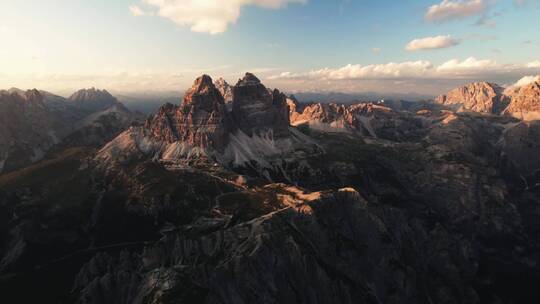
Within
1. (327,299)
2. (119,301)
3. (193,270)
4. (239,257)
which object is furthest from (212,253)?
(327,299)

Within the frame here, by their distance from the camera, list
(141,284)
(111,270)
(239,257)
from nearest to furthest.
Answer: (141,284), (239,257), (111,270)

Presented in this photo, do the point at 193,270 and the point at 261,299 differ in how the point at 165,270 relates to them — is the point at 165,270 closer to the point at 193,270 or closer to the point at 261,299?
the point at 193,270

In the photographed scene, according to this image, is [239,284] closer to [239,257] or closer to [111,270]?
[239,257]

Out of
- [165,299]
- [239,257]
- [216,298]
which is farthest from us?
[239,257]

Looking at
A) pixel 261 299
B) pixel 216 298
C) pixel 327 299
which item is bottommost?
pixel 327 299

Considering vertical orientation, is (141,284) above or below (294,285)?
above

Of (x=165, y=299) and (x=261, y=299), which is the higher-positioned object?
(x=165, y=299)

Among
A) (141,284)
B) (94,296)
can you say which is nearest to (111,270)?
(94,296)

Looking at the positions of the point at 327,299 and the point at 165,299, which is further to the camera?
the point at 327,299

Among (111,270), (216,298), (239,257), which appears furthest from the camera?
(111,270)
